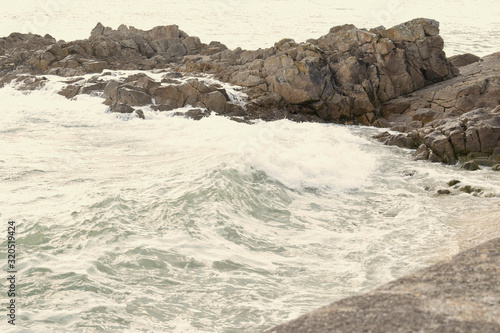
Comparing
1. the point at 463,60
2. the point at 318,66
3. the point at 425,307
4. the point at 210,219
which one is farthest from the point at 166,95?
the point at 425,307

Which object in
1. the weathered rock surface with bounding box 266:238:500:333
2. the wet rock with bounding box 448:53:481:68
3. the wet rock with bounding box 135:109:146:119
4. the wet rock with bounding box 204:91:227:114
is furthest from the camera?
the wet rock with bounding box 448:53:481:68

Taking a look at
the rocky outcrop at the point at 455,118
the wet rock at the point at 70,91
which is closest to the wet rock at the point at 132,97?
the wet rock at the point at 70,91

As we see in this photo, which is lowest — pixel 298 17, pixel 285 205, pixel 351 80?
pixel 285 205

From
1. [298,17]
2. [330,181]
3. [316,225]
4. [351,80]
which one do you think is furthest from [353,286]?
[298,17]

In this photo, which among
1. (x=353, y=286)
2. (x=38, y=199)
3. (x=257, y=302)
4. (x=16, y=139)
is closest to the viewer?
(x=257, y=302)

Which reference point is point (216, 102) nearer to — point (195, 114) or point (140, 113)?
point (195, 114)

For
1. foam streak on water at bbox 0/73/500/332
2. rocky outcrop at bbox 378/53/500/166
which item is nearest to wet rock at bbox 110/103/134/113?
foam streak on water at bbox 0/73/500/332

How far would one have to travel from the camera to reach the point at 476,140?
50.8 feet

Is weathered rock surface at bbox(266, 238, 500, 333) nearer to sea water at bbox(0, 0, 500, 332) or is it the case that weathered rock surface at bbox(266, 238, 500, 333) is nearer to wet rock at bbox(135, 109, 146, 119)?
sea water at bbox(0, 0, 500, 332)

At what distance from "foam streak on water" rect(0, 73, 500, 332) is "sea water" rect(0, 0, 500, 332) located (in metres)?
0.04

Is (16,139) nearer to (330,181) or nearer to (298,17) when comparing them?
(330,181)

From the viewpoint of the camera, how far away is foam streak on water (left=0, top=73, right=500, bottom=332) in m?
6.97

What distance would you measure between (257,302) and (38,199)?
6.18 meters

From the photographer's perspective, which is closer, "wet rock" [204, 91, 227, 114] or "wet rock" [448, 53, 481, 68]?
"wet rock" [204, 91, 227, 114]
